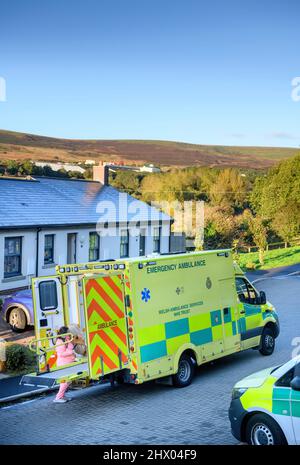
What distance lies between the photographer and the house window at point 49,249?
27.1 metres

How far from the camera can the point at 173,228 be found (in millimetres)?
46156

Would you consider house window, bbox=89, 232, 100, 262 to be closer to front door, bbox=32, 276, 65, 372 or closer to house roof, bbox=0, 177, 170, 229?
house roof, bbox=0, 177, 170, 229

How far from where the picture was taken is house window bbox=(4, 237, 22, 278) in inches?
977

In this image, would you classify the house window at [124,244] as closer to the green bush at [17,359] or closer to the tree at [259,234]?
the tree at [259,234]

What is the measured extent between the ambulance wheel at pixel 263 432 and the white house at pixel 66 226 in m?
15.8

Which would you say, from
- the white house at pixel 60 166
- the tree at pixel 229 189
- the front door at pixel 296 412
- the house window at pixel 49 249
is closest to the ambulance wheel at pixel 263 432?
the front door at pixel 296 412

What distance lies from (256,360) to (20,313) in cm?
754

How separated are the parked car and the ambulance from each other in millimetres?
3437

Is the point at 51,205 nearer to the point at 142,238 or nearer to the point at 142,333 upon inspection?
the point at 142,238

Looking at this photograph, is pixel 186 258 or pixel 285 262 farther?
pixel 285 262

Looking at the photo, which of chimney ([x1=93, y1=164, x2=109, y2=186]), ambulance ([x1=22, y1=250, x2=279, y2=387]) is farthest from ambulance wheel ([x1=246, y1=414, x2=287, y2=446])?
chimney ([x1=93, y1=164, x2=109, y2=186])

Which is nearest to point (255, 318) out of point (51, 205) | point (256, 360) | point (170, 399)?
point (256, 360)

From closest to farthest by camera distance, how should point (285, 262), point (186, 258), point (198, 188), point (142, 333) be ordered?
point (142, 333), point (186, 258), point (285, 262), point (198, 188)

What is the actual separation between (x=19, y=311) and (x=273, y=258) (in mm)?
30080
